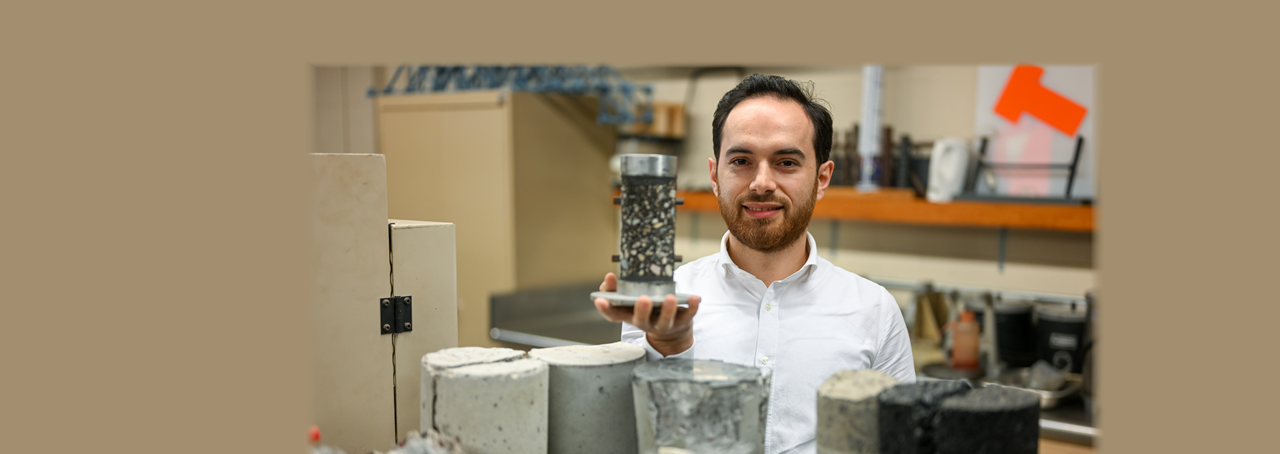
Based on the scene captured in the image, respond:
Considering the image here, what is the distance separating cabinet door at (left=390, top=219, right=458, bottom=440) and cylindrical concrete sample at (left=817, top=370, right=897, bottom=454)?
2.79 feet

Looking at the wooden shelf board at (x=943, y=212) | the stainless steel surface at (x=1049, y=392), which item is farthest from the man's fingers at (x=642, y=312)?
the stainless steel surface at (x=1049, y=392)

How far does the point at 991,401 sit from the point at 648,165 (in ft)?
2.20

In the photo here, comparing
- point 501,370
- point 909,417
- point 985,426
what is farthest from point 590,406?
point 985,426

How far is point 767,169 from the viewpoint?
63.6 inches

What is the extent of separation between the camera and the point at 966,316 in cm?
325

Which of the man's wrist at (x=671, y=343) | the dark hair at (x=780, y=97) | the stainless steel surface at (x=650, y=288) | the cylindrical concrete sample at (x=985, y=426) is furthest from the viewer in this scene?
the dark hair at (x=780, y=97)

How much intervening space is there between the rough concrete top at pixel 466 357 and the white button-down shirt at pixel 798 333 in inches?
12.8

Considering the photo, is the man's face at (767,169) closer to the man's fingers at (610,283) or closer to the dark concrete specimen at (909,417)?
the man's fingers at (610,283)

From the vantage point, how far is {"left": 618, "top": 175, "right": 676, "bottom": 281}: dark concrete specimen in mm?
1428

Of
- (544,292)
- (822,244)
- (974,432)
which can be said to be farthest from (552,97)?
(974,432)

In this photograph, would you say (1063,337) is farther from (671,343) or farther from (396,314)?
(396,314)

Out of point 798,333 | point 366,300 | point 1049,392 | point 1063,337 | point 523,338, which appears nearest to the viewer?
point 366,300

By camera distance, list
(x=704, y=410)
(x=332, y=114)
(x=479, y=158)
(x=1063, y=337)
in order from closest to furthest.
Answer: (x=704, y=410), (x=332, y=114), (x=1063, y=337), (x=479, y=158)

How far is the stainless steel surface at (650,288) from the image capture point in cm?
142
